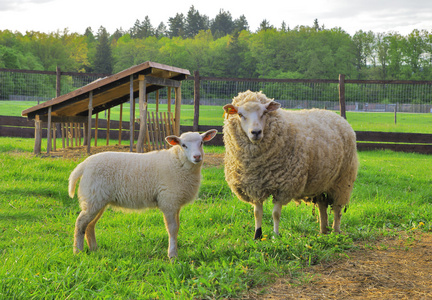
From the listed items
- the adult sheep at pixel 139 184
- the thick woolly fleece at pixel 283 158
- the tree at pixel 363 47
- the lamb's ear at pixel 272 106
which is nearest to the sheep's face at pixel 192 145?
the adult sheep at pixel 139 184

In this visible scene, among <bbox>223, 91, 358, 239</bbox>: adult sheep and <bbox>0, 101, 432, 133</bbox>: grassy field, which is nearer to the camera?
<bbox>223, 91, 358, 239</bbox>: adult sheep

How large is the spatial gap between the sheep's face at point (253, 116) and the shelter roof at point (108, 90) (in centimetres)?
453

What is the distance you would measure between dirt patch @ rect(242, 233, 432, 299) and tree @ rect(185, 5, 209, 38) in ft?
401

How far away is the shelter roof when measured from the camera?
30.6ft

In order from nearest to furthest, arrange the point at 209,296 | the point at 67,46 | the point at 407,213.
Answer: the point at 209,296 → the point at 407,213 → the point at 67,46

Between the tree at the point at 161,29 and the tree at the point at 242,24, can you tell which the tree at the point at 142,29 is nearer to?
the tree at the point at 161,29

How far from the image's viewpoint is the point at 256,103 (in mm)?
4848

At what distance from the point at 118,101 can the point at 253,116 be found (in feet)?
26.8

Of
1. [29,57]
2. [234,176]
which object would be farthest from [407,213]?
[29,57]

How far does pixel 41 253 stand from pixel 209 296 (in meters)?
2.07

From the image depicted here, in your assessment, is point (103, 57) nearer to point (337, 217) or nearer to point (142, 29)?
point (142, 29)

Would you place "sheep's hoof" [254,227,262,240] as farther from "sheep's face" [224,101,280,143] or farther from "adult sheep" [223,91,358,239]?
"sheep's face" [224,101,280,143]

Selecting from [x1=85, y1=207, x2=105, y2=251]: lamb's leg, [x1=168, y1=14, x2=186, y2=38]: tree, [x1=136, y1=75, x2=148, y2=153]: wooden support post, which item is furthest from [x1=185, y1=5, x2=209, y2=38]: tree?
[x1=85, y1=207, x2=105, y2=251]: lamb's leg

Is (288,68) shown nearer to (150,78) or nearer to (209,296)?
(150,78)
